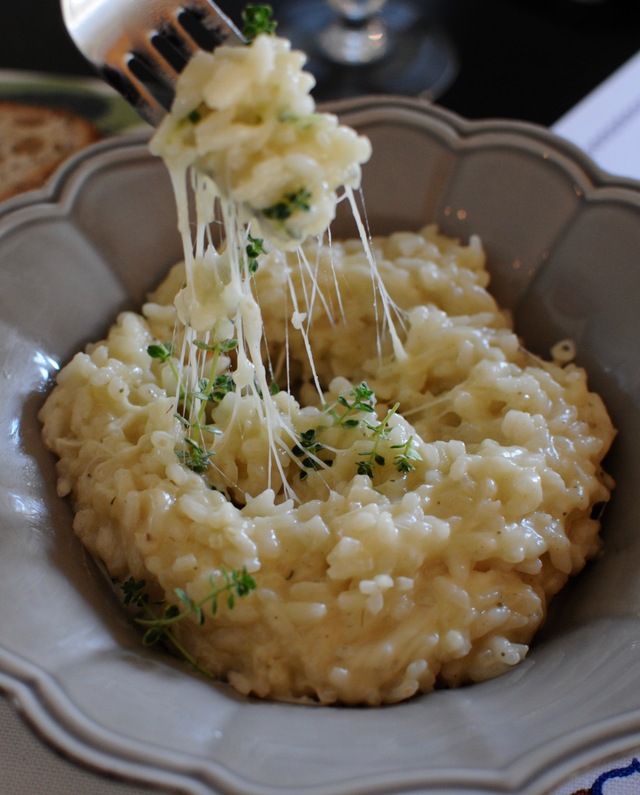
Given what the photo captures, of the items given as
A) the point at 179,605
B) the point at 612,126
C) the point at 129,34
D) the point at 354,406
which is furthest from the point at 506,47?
the point at 179,605

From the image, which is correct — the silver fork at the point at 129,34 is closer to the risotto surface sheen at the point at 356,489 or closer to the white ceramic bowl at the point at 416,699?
the white ceramic bowl at the point at 416,699

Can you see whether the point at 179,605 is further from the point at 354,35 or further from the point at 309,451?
the point at 354,35

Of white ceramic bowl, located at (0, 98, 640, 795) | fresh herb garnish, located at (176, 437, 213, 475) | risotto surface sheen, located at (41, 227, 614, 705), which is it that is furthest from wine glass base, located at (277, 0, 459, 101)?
fresh herb garnish, located at (176, 437, 213, 475)

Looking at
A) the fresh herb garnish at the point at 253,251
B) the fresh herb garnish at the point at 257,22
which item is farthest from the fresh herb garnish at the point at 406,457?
the fresh herb garnish at the point at 257,22

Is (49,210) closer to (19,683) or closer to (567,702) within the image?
(19,683)

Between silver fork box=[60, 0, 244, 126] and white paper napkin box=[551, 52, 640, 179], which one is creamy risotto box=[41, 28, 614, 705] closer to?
silver fork box=[60, 0, 244, 126]

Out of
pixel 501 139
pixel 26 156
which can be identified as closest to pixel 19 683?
pixel 501 139
